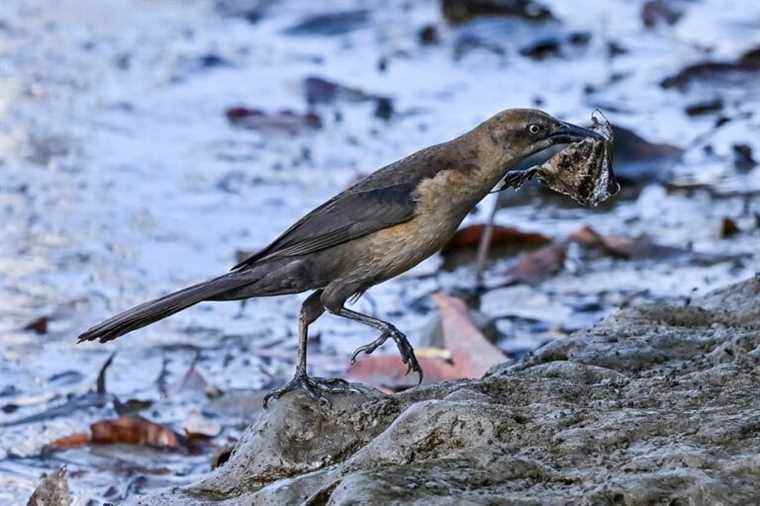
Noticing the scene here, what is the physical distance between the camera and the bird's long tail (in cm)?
509

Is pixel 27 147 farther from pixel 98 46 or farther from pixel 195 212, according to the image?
pixel 98 46

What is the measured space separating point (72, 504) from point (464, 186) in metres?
1.76

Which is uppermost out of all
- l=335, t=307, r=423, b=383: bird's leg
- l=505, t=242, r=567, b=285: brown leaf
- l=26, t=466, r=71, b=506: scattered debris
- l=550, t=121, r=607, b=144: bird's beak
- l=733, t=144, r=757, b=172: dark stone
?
l=550, t=121, r=607, b=144: bird's beak

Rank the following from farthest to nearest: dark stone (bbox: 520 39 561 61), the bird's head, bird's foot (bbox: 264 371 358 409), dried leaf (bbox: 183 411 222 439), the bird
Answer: dark stone (bbox: 520 39 561 61) → dried leaf (bbox: 183 411 222 439) → the bird's head → the bird → bird's foot (bbox: 264 371 358 409)

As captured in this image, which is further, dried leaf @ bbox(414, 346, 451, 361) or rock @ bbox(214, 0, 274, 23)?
rock @ bbox(214, 0, 274, 23)

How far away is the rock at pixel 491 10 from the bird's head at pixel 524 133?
298 inches

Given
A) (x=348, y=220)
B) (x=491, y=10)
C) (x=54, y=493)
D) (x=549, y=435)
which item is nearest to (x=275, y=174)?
(x=491, y=10)

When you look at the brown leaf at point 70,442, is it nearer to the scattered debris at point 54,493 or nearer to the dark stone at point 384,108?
the scattered debris at point 54,493

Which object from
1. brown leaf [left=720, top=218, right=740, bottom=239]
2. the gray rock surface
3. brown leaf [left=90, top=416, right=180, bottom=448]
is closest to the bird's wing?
the gray rock surface

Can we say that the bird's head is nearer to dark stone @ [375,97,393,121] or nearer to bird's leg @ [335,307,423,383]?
bird's leg @ [335,307,423,383]

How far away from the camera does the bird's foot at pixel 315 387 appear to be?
15.3 ft

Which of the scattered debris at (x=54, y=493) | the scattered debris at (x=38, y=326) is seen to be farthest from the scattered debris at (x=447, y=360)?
the scattered debris at (x=54, y=493)

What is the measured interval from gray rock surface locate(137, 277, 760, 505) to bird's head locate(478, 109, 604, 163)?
0.71 m

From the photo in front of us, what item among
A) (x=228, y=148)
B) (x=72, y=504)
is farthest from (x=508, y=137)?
(x=228, y=148)
